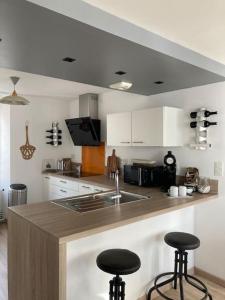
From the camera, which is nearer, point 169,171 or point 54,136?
point 169,171

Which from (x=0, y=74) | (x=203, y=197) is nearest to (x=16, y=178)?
(x=0, y=74)

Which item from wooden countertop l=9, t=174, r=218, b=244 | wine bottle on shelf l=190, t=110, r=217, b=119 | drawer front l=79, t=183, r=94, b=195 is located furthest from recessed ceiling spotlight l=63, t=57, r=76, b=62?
drawer front l=79, t=183, r=94, b=195

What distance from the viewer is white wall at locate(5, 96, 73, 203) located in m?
4.14

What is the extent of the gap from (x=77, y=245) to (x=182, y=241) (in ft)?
2.95

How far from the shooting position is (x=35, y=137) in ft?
14.3

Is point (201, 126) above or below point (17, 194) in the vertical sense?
above

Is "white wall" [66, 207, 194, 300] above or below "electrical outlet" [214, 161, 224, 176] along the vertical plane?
below

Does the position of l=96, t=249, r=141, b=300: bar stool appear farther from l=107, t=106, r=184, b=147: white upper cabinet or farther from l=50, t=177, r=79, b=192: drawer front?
l=50, t=177, r=79, b=192: drawer front

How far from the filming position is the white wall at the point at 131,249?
168 cm

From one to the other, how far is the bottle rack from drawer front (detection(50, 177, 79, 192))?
1864 mm

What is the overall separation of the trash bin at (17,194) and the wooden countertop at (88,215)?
218cm

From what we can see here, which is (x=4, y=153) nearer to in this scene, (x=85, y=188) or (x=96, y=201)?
(x=85, y=188)

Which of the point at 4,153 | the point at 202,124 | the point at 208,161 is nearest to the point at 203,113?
the point at 202,124

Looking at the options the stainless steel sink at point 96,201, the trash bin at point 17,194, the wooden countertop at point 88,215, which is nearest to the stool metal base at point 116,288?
the wooden countertop at point 88,215
